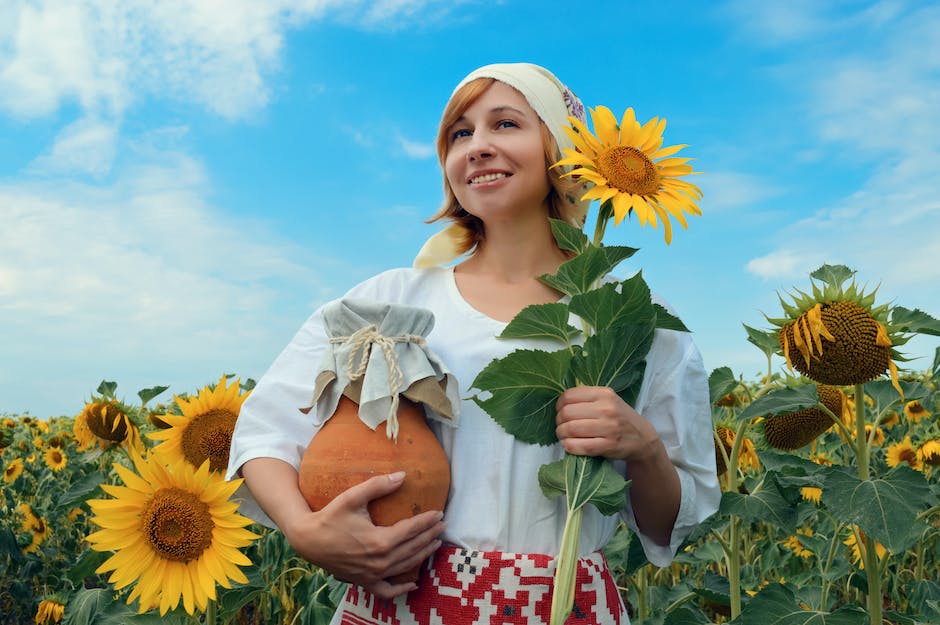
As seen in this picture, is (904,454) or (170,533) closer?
(170,533)

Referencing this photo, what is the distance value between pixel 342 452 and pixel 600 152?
0.89m

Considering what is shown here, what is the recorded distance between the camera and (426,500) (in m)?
1.78

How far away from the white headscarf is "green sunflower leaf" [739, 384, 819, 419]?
26.4 inches

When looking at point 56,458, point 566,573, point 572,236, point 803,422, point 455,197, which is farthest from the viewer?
point 56,458

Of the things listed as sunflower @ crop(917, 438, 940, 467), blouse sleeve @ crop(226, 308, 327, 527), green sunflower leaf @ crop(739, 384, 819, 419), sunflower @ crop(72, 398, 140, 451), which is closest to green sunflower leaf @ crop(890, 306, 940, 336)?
Answer: green sunflower leaf @ crop(739, 384, 819, 419)

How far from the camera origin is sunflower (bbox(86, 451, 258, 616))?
2098 millimetres

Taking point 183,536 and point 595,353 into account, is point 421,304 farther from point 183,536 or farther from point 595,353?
point 183,536

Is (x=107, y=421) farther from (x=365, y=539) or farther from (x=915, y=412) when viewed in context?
(x=915, y=412)

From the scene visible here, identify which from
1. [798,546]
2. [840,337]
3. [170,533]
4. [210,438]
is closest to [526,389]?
[840,337]

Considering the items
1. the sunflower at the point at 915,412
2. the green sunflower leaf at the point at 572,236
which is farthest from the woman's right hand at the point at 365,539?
the sunflower at the point at 915,412

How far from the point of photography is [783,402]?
6.91 ft

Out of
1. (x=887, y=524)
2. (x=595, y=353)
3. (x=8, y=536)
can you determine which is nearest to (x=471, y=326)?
(x=595, y=353)

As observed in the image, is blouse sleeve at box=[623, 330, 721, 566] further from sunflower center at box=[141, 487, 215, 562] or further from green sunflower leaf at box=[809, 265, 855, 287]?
sunflower center at box=[141, 487, 215, 562]

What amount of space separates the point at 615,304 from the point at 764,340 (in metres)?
0.79
